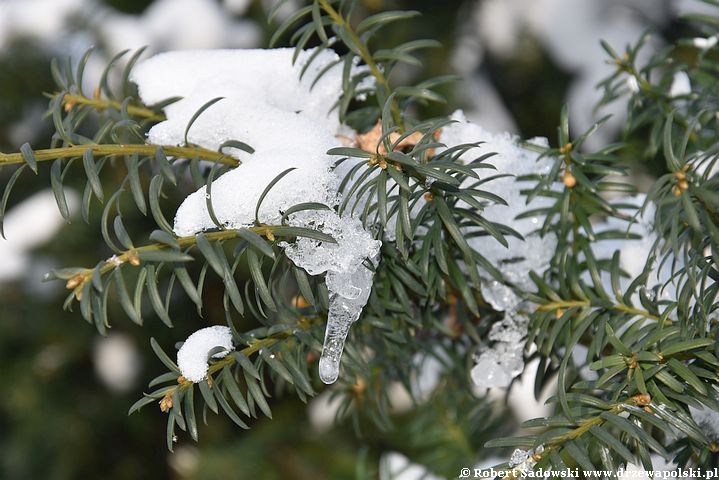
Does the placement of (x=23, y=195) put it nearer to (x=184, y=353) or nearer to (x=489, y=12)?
(x=489, y=12)

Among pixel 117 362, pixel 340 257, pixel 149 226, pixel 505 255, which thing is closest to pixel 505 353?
pixel 505 255

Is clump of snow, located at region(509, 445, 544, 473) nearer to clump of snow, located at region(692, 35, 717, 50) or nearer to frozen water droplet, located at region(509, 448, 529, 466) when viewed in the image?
frozen water droplet, located at region(509, 448, 529, 466)

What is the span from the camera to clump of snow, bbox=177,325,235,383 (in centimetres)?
46

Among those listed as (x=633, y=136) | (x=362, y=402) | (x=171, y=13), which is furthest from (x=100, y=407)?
(x=633, y=136)

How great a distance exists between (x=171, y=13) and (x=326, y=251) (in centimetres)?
142

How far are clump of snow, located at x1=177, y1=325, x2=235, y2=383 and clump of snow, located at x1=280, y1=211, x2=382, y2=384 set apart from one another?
72 millimetres

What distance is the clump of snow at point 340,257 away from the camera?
0.47 meters

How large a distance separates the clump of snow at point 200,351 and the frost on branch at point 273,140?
71 millimetres

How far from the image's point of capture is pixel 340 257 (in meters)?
0.47

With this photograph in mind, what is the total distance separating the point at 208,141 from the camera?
0.56 m

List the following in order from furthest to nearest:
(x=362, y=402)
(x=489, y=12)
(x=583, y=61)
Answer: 1. (x=489, y=12)
2. (x=583, y=61)
3. (x=362, y=402)

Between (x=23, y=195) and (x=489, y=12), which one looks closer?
(x=489, y=12)

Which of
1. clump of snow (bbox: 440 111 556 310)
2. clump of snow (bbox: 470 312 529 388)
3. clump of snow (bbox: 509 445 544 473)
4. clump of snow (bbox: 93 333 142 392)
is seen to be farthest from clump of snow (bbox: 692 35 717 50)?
clump of snow (bbox: 93 333 142 392)

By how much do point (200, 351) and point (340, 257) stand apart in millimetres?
112
